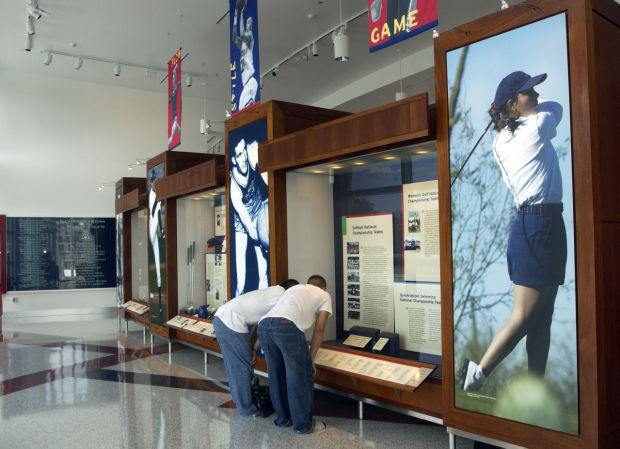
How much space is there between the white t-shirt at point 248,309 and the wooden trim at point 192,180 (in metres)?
2.18

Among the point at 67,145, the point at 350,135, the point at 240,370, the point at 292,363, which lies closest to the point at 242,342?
the point at 240,370

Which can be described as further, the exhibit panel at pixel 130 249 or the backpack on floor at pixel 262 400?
the exhibit panel at pixel 130 249

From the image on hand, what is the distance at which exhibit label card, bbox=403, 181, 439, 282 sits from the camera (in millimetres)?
4457

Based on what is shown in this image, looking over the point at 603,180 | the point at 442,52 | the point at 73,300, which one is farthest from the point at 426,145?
the point at 73,300

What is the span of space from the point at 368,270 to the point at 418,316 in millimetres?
757

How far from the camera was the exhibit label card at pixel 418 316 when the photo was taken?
14.5ft

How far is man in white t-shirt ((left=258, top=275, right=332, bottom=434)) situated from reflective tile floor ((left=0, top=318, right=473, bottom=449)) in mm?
165

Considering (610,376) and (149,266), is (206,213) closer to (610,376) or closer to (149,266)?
(149,266)

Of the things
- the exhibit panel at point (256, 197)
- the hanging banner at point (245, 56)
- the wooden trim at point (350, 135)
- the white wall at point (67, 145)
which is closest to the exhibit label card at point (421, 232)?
the wooden trim at point (350, 135)

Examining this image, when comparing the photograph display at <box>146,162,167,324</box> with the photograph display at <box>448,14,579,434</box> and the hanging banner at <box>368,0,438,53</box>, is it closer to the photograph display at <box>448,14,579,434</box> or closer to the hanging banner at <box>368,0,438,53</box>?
the hanging banner at <box>368,0,438,53</box>

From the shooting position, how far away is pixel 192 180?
23.5ft

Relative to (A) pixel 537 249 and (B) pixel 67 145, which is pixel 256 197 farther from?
(B) pixel 67 145

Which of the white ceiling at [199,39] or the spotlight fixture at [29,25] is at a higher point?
the white ceiling at [199,39]

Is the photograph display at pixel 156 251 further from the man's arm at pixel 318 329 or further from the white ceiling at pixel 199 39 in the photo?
the man's arm at pixel 318 329
